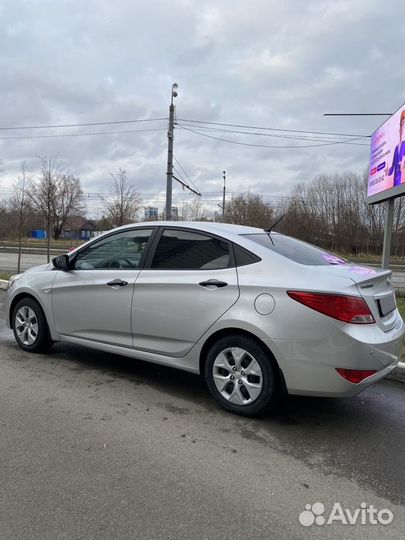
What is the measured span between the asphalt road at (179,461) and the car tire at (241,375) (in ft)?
0.50

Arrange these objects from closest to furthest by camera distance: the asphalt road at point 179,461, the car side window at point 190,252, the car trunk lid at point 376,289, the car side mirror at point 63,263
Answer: the asphalt road at point 179,461, the car trunk lid at point 376,289, the car side window at point 190,252, the car side mirror at point 63,263

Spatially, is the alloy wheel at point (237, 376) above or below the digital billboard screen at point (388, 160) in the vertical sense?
below

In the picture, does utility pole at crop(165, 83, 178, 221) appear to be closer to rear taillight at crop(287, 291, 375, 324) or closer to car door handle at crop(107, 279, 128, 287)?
car door handle at crop(107, 279, 128, 287)

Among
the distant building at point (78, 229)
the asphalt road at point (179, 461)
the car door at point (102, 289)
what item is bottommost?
the asphalt road at point (179, 461)

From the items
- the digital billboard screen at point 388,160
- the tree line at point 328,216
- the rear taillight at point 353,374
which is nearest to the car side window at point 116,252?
the rear taillight at point 353,374

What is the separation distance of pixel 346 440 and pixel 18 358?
376 centimetres

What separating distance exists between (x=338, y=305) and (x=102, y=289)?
2.46 meters

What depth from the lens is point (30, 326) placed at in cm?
561

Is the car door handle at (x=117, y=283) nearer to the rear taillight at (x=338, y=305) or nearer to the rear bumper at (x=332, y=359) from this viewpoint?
the rear bumper at (x=332, y=359)

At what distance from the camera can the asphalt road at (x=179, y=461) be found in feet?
8.30

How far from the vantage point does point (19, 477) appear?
290 cm

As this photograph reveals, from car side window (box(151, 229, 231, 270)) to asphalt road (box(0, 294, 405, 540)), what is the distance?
1.26 m

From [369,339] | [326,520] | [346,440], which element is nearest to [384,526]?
[326,520]

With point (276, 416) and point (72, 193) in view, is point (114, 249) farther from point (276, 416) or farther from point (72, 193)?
point (72, 193)
